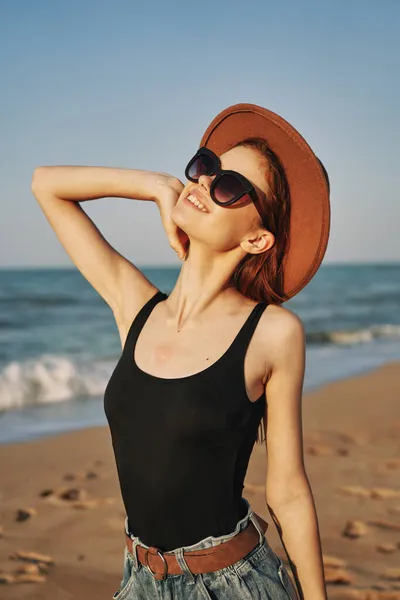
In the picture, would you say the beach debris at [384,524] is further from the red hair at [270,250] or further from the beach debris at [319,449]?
the red hair at [270,250]

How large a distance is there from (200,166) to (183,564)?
1228mm

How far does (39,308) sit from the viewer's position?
29.6 m

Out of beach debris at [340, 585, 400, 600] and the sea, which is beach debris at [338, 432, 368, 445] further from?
beach debris at [340, 585, 400, 600]

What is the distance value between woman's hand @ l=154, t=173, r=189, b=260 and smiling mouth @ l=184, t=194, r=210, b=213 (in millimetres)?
129

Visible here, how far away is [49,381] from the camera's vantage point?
1245 centimetres

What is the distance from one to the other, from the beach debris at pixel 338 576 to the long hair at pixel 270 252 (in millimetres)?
2860

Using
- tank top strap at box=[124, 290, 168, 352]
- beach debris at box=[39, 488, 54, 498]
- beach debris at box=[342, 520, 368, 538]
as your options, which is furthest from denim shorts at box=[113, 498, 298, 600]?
beach debris at box=[39, 488, 54, 498]

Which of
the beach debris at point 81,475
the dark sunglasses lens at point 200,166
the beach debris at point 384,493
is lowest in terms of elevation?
the beach debris at point 384,493

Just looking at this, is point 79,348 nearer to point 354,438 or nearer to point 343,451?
point 354,438

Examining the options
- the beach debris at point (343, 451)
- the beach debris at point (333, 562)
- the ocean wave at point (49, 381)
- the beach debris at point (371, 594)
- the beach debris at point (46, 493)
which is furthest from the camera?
the ocean wave at point (49, 381)

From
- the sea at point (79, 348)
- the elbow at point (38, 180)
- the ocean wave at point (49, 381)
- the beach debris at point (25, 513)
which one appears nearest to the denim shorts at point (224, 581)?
the elbow at point (38, 180)

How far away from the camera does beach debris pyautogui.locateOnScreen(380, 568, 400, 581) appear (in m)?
4.89

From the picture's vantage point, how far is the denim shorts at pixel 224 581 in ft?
6.86

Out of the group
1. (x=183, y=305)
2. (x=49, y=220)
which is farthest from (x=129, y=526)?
(x=49, y=220)
